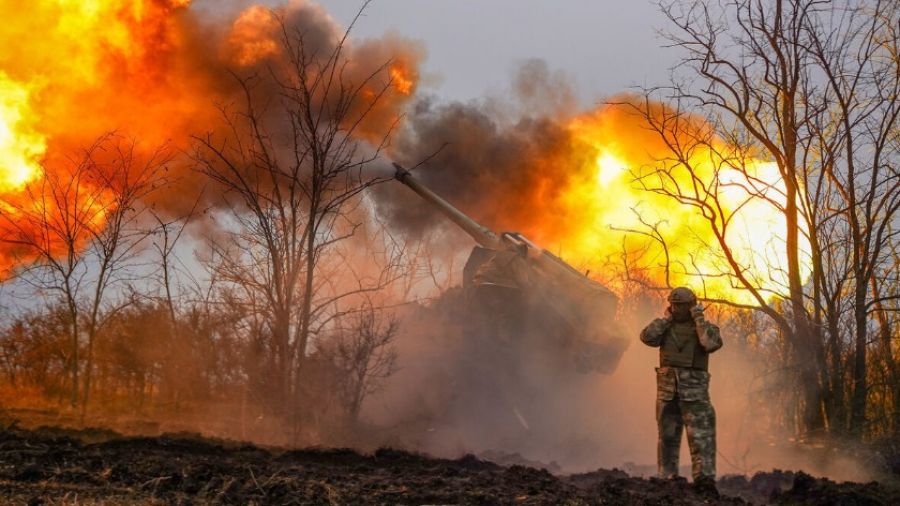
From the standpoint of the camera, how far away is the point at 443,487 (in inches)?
285

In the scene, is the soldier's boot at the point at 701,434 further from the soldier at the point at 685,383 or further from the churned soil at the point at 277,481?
the churned soil at the point at 277,481

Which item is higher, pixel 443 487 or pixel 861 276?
pixel 861 276

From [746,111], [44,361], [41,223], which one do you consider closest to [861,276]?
[746,111]

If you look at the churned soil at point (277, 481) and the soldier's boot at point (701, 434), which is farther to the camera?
the soldier's boot at point (701, 434)

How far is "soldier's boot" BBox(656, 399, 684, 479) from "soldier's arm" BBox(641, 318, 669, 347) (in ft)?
2.70

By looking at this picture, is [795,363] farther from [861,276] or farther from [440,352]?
[440,352]

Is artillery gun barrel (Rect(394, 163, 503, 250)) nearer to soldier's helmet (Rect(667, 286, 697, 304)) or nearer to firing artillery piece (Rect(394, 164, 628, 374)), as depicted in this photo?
firing artillery piece (Rect(394, 164, 628, 374))

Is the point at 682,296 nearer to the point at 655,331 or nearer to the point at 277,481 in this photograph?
the point at 655,331

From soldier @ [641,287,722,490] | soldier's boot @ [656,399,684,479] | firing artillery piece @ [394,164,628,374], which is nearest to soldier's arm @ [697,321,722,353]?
soldier @ [641,287,722,490]

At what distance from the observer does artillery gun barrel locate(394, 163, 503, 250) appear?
1998cm

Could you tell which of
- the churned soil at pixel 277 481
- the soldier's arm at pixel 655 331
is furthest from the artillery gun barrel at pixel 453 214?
the churned soil at pixel 277 481

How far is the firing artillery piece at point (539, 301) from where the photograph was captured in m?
19.2

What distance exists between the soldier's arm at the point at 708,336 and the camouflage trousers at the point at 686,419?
0.39 m

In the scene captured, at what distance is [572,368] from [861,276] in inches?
300
